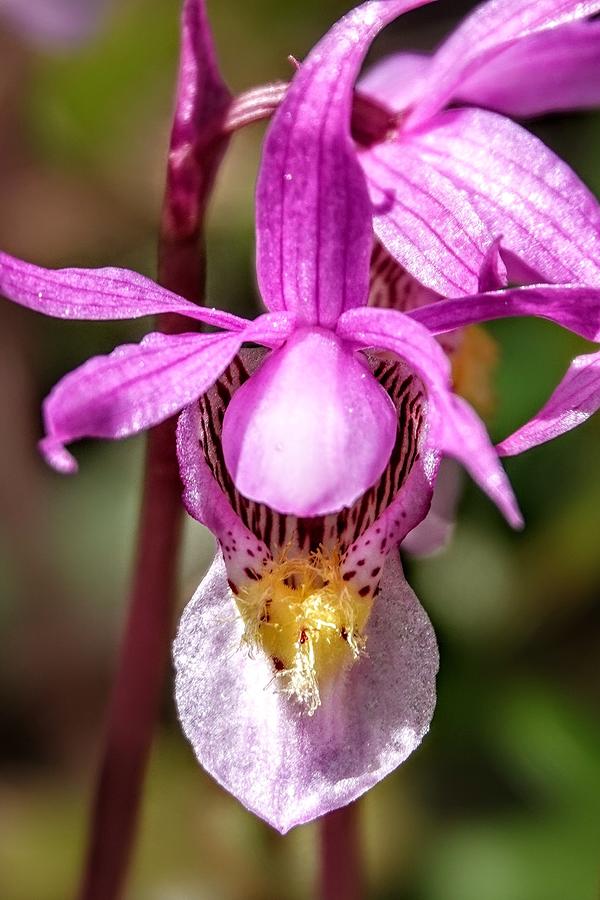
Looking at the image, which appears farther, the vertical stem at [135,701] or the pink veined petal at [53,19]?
the pink veined petal at [53,19]

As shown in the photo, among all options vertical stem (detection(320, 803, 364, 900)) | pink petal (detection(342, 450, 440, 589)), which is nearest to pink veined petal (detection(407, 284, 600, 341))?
pink petal (detection(342, 450, 440, 589))

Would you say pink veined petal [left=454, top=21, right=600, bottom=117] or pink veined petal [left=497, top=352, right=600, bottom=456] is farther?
pink veined petal [left=454, top=21, right=600, bottom=117]

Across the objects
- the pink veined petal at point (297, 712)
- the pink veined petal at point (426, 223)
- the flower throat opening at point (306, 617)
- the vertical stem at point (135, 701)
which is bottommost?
the vertical stem at point (135, 701)

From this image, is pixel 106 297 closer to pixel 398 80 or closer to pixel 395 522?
pixel 395 522

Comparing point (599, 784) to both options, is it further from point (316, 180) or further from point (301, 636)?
point (316, 180)

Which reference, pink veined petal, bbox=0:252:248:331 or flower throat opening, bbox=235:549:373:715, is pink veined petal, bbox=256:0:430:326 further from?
flower throat opening, bbox=235:549:373:715

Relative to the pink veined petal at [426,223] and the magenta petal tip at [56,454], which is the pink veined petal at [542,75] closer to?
the pink veined petal at [426,223]

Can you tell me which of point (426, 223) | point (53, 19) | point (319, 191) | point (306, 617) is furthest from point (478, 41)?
point (53, 19)

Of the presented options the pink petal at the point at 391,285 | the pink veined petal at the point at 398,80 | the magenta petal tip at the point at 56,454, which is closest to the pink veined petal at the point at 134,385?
the magenta petal tip at the point at 56,454
